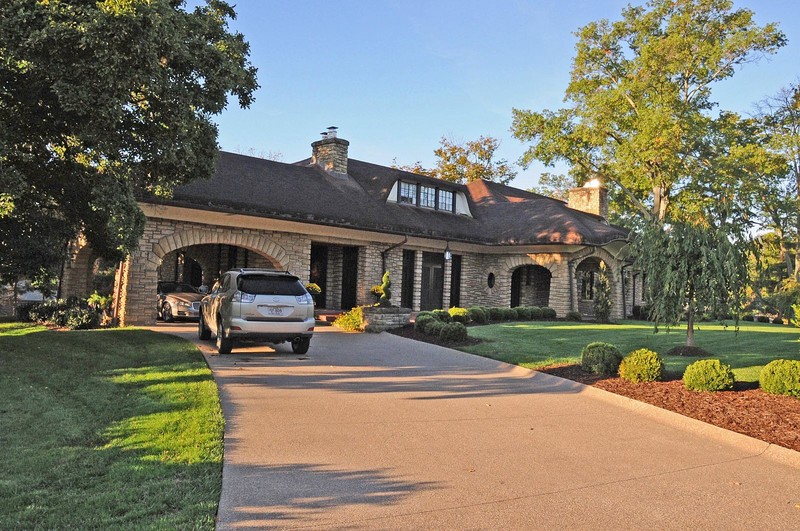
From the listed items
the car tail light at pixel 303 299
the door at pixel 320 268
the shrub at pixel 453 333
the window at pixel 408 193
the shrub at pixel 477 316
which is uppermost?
the window at pixel 408 193

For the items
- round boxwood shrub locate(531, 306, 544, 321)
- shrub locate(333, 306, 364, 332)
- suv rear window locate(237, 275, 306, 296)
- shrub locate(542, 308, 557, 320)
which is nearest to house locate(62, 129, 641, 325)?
shrub locate(542, 308, 557, 320)

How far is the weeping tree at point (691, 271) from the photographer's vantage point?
465 inches

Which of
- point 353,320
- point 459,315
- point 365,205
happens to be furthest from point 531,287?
point 353,320

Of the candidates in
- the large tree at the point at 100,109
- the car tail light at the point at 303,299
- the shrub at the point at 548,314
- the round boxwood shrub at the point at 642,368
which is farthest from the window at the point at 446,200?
the round boxwood shrub at the point at 642,368

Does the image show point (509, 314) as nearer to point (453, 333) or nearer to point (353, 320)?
point (353, 320)

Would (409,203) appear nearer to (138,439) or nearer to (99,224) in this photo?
(99,224)

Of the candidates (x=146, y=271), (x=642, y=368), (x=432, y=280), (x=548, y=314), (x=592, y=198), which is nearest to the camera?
(x=642, y=368)

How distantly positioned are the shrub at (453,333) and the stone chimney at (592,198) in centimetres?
2137

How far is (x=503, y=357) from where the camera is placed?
40.3ft

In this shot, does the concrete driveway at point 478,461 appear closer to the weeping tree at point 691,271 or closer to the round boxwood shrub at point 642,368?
the round boxwood shrub at point 642,368

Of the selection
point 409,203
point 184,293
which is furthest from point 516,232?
point 184,293

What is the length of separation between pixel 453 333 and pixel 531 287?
14.7m

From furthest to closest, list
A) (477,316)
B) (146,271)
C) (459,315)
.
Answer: (477,316) → (459,315) → (146,271)

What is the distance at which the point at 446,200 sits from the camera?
2764cm
